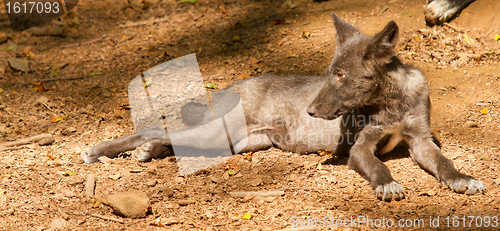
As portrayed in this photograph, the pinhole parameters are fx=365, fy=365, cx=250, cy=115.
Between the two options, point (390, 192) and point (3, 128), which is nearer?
point (390, 192)

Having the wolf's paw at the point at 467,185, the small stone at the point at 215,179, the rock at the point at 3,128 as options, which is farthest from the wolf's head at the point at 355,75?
the rock at the point at 3,128

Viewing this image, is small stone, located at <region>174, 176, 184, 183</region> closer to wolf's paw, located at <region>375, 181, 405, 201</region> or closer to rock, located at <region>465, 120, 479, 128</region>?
wolf's paw, located at <region>375, 181, 405, 201</region>

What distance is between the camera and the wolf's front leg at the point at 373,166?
384 centimetres

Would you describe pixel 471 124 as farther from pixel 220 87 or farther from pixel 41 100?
pixel 41 100

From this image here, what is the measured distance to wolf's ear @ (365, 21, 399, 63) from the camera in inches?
149

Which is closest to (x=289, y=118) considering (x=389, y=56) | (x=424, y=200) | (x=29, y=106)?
(x=389, y=56)

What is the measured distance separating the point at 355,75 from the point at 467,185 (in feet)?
5.33

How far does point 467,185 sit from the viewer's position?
3807mm

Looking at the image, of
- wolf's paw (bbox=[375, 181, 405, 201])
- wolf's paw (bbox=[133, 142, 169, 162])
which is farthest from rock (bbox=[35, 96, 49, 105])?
wolf's paw (bbox=[375, 181, 405, 201])

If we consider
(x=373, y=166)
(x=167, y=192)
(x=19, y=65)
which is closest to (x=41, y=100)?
(x=19, y=65)

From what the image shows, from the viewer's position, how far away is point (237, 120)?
525 cm

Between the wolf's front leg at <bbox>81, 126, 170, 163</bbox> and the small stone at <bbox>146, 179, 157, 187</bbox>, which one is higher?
the wolf's front leg at <bbox>81, 126, 170, 163</bbox>

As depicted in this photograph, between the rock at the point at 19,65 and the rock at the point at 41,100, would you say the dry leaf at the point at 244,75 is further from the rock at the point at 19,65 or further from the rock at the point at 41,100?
the rock at the point at 19,65

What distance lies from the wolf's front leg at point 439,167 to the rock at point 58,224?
4.04m
